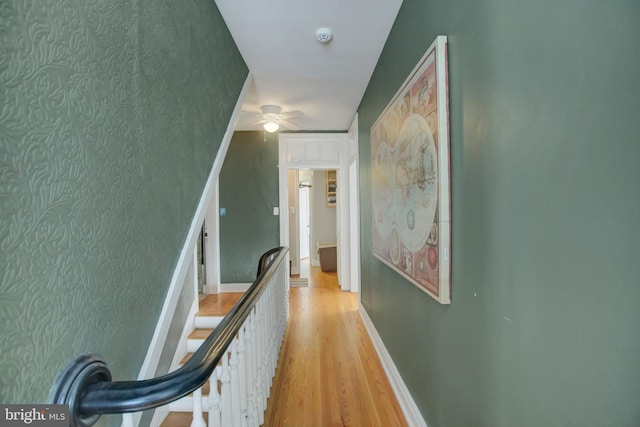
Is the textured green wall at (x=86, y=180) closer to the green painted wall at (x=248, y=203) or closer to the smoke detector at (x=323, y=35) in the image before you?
the smoke detector at (x=323, y=35)

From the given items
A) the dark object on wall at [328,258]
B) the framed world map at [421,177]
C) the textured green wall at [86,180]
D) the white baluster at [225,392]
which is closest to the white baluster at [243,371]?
the white baluster at [225,392]

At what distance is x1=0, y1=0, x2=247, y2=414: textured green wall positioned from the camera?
1.91 ft

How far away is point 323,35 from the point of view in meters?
2.00

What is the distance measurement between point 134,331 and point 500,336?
118 centimetres

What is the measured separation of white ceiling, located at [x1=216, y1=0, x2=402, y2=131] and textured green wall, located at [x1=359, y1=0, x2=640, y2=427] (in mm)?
769

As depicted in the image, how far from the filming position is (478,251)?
1.00 metres

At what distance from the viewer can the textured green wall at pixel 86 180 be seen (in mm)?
582

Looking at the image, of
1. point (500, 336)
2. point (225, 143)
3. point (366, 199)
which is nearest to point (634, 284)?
point (500, 336)

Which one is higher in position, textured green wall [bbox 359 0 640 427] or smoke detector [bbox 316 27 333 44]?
smoke detector [bbox 316 27 333 44]

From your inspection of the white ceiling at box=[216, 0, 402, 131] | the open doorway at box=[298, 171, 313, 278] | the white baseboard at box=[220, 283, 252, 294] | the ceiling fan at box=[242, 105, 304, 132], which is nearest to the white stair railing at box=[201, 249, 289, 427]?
the white ceiling at box=[216, 0, 402, 131]

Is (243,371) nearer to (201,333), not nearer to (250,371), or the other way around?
(250,371)

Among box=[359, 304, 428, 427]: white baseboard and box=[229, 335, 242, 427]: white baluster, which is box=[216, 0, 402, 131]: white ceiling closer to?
box=[229, 335, 242, 427]: white baluster

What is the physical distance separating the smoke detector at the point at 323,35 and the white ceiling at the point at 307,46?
0.10 ft

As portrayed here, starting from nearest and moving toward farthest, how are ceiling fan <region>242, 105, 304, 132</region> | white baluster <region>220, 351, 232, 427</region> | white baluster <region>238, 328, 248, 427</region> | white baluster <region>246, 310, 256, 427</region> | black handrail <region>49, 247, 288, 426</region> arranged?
Result: black handrail <region>49, 247, 288, 426</region>
white baluster <region>220, 351, 232, 427</region>
white baluster <region>238, 328, 248, 427</region>
white baluster <region>246, 310, 256, 427</region>
ceiling fan <region>242, 105, 304, 132</region>
